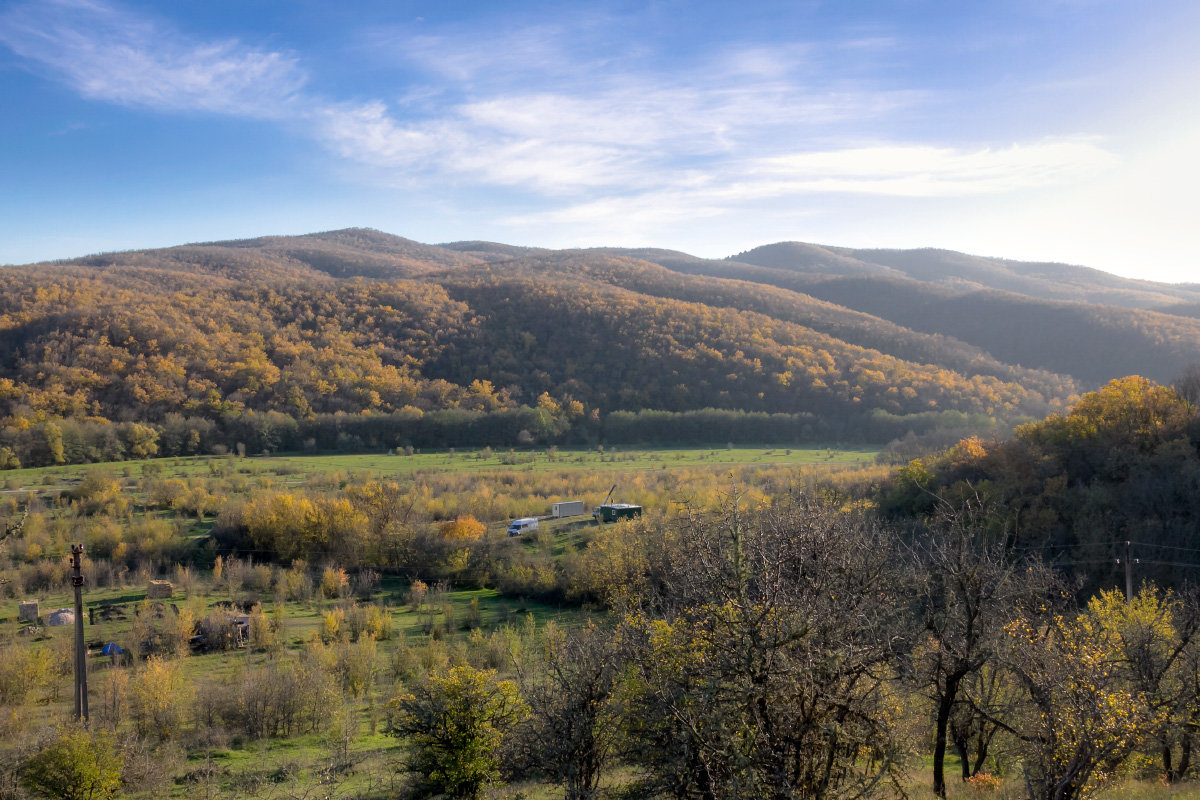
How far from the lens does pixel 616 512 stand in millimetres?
41344

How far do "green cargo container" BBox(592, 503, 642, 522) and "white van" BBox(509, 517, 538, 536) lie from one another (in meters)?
3.83

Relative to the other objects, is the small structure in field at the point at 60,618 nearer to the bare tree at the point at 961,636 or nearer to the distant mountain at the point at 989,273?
the bare tree at the point at 961,636

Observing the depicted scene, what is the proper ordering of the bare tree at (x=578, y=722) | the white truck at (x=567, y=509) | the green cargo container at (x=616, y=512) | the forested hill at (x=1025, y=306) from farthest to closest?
the forested hill at (x=1025, y=306), the white truck at (x=567, y=509), the green cargo container at (x=616, y=512), the bare tree at (x=578, y=722)

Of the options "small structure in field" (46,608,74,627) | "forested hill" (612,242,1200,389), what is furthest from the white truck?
"forested hill" (612,242,1200,389)

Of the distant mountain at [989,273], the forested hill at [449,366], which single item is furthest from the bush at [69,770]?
the distant mountain at [989,273]

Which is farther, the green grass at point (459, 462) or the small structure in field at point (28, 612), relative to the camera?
the green grass at point (459, 462)

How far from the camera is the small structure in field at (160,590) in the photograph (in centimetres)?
3297

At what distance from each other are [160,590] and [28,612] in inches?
198

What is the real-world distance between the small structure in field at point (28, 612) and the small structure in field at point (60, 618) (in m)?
0.65

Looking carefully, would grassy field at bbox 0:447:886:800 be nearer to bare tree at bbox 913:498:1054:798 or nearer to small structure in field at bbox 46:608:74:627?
small structure in field at bbox 46:608:74:627

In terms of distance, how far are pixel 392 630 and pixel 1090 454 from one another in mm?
32627

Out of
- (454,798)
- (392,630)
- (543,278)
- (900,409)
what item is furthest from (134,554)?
(543,278)

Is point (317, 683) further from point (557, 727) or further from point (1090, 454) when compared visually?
point (1090, 454)

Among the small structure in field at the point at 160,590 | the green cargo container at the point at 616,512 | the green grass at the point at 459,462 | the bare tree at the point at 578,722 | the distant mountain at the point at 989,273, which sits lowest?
the small structure in field at the point at 160,590
